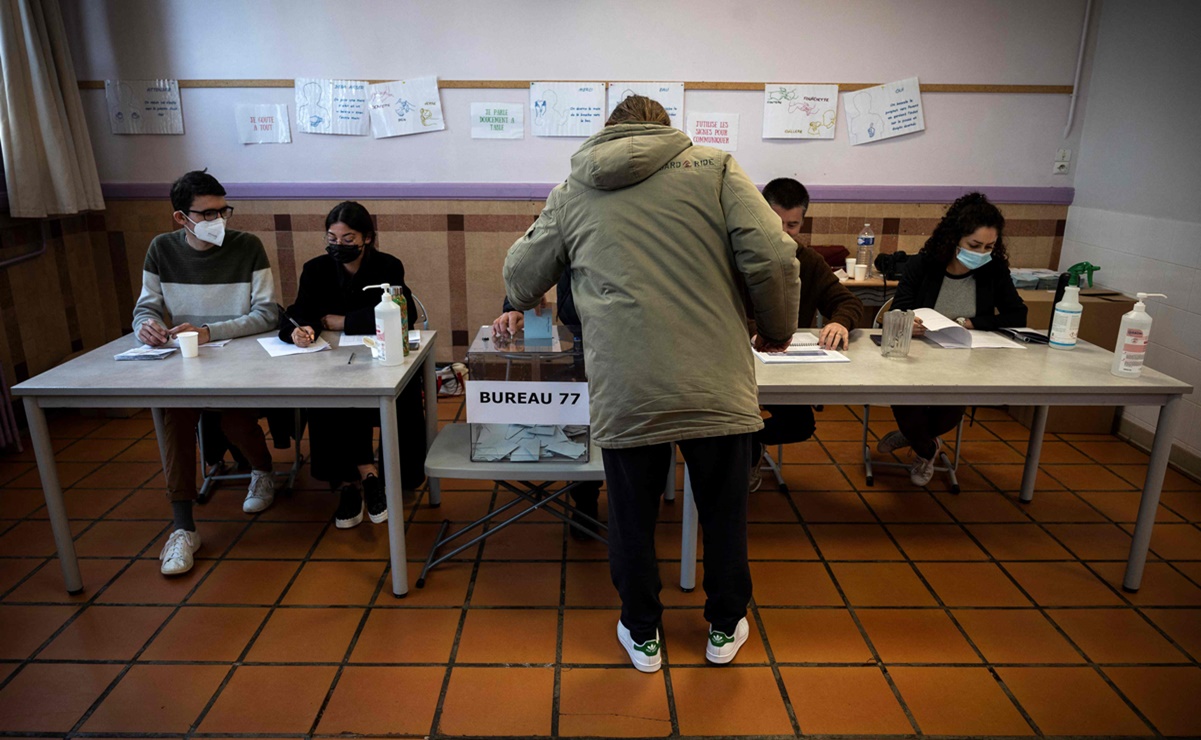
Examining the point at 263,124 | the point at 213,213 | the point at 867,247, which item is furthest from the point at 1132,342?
A: the point at 263,124

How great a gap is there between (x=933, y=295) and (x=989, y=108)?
195 centimetres

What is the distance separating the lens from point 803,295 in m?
3.13

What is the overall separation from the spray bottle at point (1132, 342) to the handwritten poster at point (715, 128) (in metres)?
A: 2.52

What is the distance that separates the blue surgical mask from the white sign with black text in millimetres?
1744

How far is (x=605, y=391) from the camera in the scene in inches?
77.9

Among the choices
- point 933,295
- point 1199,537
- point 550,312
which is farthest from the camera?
point 933,295

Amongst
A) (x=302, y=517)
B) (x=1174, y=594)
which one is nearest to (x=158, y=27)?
(x=302, y=517)

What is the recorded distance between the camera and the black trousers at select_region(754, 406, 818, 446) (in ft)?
10.1

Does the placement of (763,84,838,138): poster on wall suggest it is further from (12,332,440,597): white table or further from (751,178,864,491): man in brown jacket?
(12,332,440,597): white table

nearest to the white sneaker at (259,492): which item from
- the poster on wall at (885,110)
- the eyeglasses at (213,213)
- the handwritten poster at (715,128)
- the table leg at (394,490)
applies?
the table leg at (394,490)

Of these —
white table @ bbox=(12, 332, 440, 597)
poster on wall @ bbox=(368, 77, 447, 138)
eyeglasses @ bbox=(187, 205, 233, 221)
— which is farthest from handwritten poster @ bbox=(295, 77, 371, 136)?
white table @ bbox=(12, 332, 440, 597)

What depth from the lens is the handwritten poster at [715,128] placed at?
4.57m

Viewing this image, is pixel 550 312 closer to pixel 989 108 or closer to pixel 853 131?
pixel 853 131

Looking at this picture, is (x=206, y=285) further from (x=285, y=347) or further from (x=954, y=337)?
(x=954, y=337)
